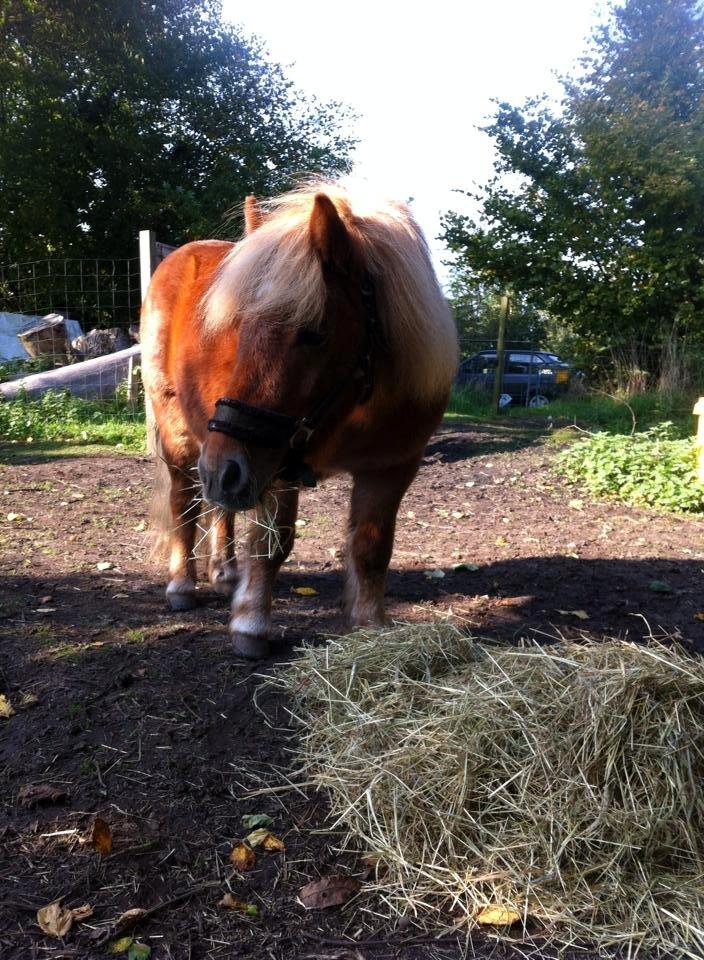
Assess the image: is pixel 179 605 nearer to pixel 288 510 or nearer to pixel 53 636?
pixel 53 636

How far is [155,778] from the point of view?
2.26 metres

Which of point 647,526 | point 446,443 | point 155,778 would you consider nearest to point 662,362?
point 446,443

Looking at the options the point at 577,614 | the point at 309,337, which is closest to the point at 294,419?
the point at 309,337

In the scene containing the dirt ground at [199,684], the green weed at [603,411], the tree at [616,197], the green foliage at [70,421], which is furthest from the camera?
the tree at [616,197]

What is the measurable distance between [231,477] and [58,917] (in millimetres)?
1291

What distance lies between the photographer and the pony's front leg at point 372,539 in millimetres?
3418

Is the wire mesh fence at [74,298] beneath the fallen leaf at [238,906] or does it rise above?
above

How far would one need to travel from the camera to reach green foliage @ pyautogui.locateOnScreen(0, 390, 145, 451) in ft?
29.1

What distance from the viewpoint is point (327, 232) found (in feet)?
8.37

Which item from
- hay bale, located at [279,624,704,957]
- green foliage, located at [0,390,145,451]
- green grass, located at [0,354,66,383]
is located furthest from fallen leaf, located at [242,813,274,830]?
green grass, located at [0,354,66,383]

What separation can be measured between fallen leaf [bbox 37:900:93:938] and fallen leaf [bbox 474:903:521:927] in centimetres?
95

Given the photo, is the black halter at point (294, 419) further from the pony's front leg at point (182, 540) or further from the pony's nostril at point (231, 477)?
the pony's front leg at point (182, 540)

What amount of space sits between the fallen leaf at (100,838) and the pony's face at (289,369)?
3.30ft

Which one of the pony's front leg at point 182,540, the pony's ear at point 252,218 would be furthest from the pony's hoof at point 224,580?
the pony's ear at point 252,218
